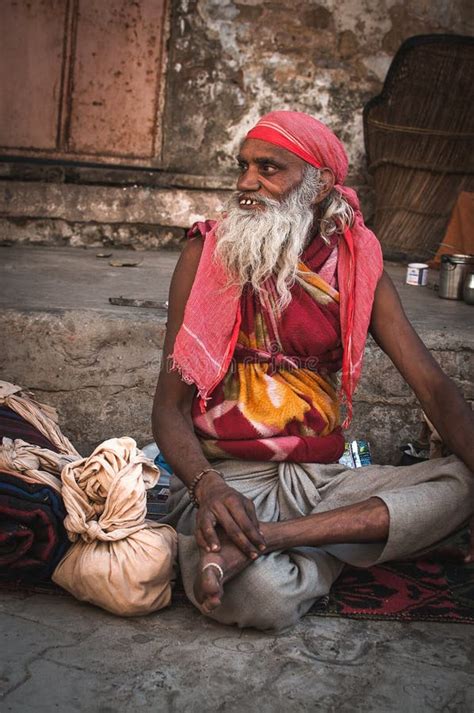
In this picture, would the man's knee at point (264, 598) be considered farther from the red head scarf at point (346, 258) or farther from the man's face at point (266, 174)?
the man's face at point (266, 174)

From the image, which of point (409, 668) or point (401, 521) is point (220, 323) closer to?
point (401, 521)

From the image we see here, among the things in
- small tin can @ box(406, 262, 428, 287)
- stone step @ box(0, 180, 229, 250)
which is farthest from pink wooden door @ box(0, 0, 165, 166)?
small tin can @ box(406, 262, 428, 287)

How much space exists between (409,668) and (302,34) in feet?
15.2

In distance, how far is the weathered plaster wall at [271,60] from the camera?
6352mm

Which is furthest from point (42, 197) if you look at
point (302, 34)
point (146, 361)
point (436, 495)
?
point (436, 495)

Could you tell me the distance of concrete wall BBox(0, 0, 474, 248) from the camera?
6355mm

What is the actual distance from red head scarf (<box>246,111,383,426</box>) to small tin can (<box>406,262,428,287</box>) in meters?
2.34

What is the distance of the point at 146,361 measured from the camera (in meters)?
4.43

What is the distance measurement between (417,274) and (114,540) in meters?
3.18

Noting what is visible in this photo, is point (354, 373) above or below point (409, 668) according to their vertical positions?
above

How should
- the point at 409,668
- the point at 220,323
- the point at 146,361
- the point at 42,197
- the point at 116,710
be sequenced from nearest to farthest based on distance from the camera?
the point at 116,710 < the point at 409,668 < the point at 220,323 < the point at 146,361 < the point at 42,197

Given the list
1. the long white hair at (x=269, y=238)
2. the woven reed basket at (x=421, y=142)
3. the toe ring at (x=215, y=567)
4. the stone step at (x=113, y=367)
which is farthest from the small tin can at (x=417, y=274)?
the toe ring at (x=215, y=567)

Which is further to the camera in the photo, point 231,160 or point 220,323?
point 231,160

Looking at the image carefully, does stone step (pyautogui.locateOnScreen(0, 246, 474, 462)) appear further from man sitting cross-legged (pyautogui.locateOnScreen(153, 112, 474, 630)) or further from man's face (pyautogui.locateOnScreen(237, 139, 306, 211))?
man's face (pyautogui.locateOnScreen(237, 139, 306, 211))
